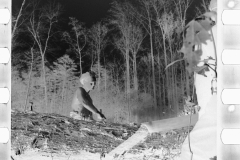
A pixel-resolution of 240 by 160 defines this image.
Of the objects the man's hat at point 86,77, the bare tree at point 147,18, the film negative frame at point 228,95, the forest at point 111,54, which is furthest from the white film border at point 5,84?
the bare tree at point 147,18

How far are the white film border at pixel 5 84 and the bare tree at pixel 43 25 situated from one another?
40 centimetres

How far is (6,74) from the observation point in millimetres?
1061

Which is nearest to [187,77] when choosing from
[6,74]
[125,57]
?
[125,57]

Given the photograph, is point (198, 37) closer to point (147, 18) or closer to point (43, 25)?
point (147, 18)

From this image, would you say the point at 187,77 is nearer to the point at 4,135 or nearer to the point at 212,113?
the point at 212,113

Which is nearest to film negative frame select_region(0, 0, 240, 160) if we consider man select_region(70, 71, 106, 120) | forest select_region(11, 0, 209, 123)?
forest select_region(11, 0, 209, 123)

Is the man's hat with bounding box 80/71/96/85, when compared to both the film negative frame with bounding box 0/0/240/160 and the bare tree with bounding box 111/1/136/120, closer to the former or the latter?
the bare tree with bounding box 111/1/136/120

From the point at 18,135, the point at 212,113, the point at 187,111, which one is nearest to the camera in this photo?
the point at 212,113

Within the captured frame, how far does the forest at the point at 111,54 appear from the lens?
143cm

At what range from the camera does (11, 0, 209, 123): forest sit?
1.43 meters

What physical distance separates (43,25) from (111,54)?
0.34m

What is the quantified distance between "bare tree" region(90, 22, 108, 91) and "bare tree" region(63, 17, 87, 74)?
4 cm

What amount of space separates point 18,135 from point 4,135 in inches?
16.3

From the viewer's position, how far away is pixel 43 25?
1509 mm
